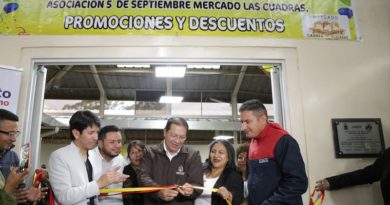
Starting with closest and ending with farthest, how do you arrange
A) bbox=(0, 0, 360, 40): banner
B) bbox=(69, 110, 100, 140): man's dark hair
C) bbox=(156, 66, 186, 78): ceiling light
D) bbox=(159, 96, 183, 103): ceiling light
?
bbox=(69, 110, 100, 140): man's dark hair
bbox=(0, 0, 360, 40): banner
bbox=(156, 66, 186, 78): ceiling light
bbox=(159, 96, 183, 103): ceiling light

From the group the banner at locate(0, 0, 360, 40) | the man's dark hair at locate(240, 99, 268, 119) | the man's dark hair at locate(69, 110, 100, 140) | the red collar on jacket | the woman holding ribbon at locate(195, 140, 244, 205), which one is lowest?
the woman holding ribbon at locate(195, 140, 244, 205)

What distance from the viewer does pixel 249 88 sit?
9.68 m

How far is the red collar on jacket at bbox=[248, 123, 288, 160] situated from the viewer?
222 cm

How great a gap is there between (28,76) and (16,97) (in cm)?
27

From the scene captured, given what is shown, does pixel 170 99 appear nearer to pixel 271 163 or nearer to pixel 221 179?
pixel 221 179

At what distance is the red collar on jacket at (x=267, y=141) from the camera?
2.22 m

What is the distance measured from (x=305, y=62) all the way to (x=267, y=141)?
108cm

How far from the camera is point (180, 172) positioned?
245 cm

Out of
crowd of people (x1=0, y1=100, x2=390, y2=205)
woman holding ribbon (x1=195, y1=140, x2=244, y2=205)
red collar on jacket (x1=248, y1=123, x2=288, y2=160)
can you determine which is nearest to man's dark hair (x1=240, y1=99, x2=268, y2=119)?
crowd of people (x1=0, y1=100, x2=390, y2=205)

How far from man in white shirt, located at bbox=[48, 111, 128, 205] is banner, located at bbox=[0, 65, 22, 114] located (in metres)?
0.67

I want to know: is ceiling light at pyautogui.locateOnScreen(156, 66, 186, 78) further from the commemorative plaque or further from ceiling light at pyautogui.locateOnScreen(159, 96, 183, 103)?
the commemorative plaque

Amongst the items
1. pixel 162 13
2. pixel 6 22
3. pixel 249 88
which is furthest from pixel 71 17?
pixel 249 88

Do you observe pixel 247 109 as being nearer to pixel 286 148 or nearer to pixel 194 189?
pixel 286 148

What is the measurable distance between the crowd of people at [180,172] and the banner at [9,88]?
1.18 ft
